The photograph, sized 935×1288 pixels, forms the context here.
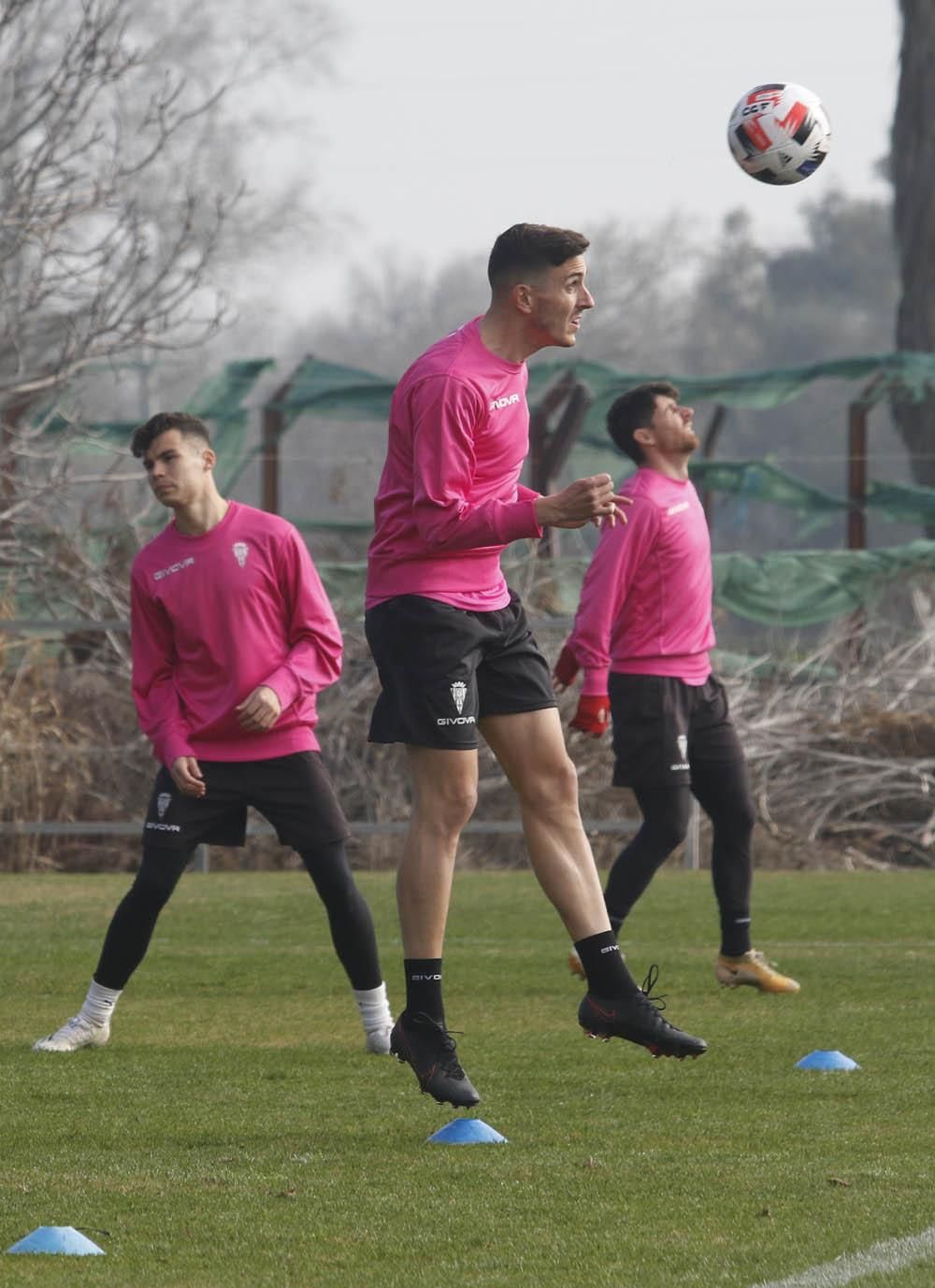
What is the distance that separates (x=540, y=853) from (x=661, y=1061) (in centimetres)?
107

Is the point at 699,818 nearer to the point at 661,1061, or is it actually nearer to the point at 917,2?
the point at 661,1061

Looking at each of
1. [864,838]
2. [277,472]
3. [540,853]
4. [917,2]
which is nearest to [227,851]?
[277,472]

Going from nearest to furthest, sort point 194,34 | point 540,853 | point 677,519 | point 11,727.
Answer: point 540,853
point 677,519
point 11,727
point 194,34

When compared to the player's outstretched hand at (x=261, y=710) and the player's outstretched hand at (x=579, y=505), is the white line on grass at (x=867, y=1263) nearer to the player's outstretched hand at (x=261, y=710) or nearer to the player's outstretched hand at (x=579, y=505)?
the player's outstretched hand at (x=579, y=505)

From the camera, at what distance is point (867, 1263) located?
3887 mm

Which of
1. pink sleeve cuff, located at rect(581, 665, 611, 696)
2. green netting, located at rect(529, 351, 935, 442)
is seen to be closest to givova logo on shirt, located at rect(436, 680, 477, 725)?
pink sleeve cuff, located at rect(581, 665, 611, 696)

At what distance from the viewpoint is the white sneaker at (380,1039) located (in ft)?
21.6

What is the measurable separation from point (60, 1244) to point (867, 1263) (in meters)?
1.40

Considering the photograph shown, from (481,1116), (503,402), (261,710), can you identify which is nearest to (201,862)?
(261,710)

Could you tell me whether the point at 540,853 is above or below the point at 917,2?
below

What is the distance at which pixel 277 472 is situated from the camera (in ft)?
52.8

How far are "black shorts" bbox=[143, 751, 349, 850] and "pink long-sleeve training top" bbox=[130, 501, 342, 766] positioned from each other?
40 millimetres

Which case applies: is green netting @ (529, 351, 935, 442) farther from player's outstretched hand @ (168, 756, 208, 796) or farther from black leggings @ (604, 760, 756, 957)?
player's outstretched hand @ (168, 756, 208, 796)

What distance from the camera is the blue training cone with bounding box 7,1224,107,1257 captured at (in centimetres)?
402
